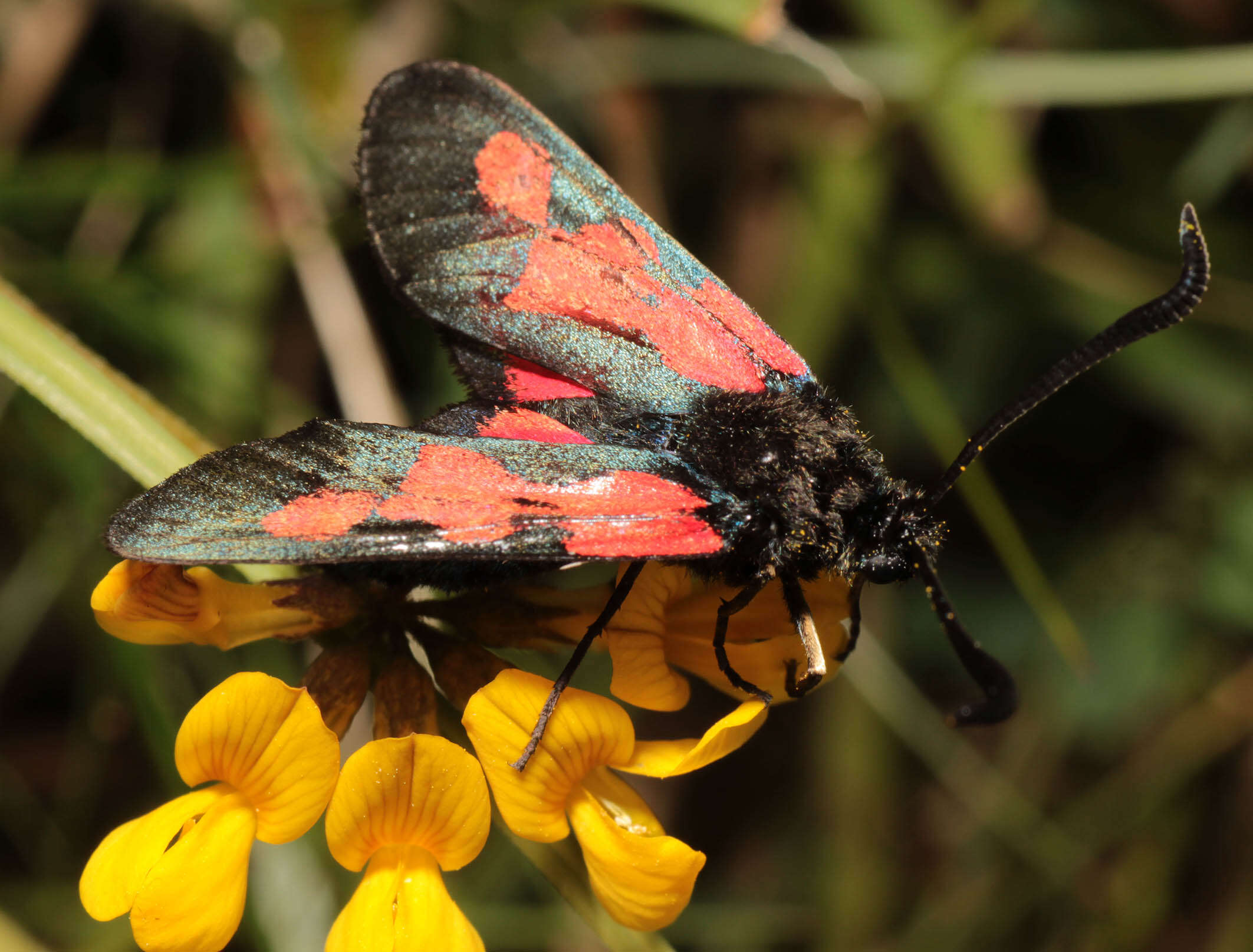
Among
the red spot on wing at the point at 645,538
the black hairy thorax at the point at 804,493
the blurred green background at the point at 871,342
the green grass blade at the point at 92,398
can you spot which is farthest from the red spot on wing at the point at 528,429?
the blurred green background at the point at 871,342

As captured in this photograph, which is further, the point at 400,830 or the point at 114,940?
the point at 114,940

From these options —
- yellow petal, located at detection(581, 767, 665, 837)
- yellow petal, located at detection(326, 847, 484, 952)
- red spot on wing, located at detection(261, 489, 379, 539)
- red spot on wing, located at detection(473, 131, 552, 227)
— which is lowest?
yellow petal, located at detection(326, 847, 484, 952)

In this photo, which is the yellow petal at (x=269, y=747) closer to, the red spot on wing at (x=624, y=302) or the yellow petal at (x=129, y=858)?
the yellow petal at (x=129, y=858)

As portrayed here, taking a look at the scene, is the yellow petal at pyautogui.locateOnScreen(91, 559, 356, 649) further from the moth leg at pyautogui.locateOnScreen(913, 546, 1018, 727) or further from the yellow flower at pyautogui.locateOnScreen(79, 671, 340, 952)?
the moth leg at pyautogui.locateOnScreen(913, 546, 1018, 727)

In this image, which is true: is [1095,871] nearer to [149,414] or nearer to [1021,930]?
[1021,930]

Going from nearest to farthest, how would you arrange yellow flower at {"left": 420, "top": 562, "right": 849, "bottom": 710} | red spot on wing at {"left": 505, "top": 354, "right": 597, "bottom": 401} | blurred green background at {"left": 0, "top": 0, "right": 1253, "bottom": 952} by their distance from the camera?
1. yellow flower at {"left": 420, "top": 562, "right": 849, "bottom": 710}
2. red spot on wing at {"left": 505, "top": 354, "right": 597, "bottom": 401}
3. blurred green background at {"left": 0, "top": 0, "right": 1253, "bottom": 952}

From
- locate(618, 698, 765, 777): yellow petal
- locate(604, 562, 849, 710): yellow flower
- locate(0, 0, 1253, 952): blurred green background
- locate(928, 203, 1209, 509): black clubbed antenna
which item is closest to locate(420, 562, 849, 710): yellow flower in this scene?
locate(604, 562, 849, 710): yellow flower

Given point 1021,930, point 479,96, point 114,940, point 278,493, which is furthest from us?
point 1021,930

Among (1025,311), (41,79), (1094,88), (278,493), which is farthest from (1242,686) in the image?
(41,79)
